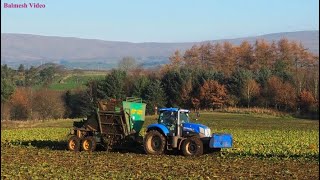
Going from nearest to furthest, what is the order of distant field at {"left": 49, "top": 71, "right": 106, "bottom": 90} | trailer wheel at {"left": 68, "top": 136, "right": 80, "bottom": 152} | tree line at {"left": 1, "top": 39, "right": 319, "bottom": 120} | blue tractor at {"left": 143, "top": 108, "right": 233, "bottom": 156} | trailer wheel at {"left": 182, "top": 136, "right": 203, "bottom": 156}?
1. trailer wheel at {"left": 182, "top": 136, "right": 203, "bottom": 156}
2. blue tractor at {"left": 143, "top": 108, "right": 233, "bottom": 156}
3. trailer wheel at {"left": 68, "top": 136, "right": 80, "bottom": 152}
4. tree line at {"left": 1, "top": 39, "right": 319, "bottom": 120}
5. distant field at {"left": 49, "top": 71, "right": 106, "bottom": 90}

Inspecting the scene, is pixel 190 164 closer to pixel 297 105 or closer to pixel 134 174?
pixel 134 174

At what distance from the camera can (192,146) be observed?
1897 centimetres

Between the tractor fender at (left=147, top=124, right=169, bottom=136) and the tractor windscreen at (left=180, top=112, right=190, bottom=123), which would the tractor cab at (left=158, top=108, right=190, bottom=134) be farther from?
the tractor fender at (left=147, top=124, right=169, bottom=136)

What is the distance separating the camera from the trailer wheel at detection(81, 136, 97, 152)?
20.8 m

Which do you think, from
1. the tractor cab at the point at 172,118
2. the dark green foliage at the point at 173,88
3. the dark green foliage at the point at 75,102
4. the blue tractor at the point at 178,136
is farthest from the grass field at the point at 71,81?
the blue tractor at the point at 178,136

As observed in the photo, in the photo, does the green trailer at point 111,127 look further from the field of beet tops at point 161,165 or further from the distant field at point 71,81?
the distant field at point 71,81

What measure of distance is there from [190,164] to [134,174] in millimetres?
3104

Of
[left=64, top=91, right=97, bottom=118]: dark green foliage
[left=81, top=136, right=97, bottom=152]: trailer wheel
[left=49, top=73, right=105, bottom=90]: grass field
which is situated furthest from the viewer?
[left=49, top=73, right=105, bottom=90]: grass field

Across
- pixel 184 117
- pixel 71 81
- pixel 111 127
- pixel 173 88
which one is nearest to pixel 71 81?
pixel 71 81

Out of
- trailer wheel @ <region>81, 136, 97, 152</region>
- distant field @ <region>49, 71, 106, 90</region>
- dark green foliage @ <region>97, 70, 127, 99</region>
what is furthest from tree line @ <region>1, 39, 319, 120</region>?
trailer wheel @ <region>81, 136, 97, 152</region>

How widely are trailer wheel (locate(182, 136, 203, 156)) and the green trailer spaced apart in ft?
8.00

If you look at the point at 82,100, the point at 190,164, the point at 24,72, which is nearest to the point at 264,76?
the point at 82,100

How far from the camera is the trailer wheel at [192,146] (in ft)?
→ 61.3

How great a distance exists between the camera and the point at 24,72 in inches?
3100
